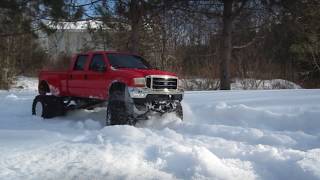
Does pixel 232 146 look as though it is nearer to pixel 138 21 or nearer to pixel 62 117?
pixel 62 117

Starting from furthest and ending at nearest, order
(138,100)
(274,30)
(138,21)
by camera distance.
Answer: (274,30) < (138,21) < (138,100)

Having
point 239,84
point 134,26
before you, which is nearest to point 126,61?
point 134,26

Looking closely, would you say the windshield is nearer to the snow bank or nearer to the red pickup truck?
the red pickup truck

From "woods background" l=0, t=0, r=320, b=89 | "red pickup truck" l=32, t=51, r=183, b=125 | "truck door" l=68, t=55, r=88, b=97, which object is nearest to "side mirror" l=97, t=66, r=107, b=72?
"red pickup truck" l=32, t=51, r=183, b=125

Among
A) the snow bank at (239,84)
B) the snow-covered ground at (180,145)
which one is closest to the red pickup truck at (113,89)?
the snow-covered ground at (180,145)

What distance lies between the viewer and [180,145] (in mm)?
8586

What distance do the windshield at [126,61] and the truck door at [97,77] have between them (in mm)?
213

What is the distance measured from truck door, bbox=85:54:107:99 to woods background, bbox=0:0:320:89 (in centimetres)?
705

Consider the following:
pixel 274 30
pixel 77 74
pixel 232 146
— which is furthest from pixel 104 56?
pixel 274 30

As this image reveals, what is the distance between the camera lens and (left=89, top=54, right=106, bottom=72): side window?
1256cm

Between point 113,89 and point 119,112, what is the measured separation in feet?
2.38

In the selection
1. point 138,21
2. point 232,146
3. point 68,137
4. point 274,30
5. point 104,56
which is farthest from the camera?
Answer: point 274,30

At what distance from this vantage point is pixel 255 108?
1291cm

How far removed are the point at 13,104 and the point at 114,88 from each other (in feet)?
19.5
